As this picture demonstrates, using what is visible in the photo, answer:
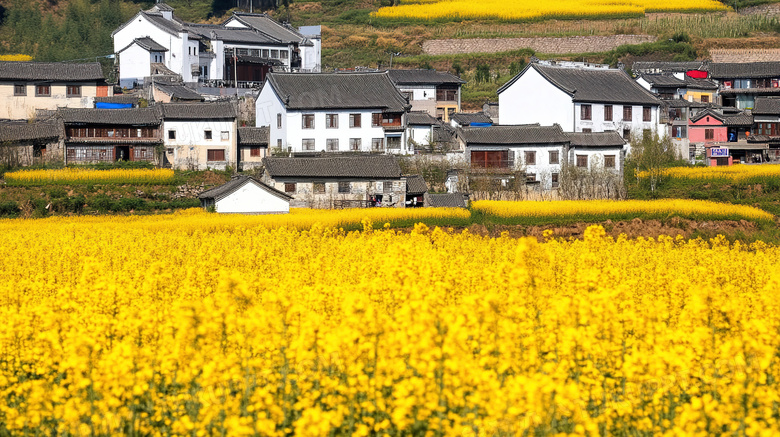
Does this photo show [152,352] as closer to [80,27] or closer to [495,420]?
[495,420]

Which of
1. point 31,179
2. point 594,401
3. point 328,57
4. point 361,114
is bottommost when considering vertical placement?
point 594,401

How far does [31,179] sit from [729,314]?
39228mm

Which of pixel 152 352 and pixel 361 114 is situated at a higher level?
pixel 361 114

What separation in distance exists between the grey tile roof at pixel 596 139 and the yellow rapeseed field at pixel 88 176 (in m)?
23.2

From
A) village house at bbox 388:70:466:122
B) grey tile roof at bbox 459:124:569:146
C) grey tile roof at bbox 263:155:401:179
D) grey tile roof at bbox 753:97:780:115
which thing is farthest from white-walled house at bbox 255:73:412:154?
grey tile roof at bbox 753:97:780:115

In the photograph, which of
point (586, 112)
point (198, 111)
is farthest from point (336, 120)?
point (586, 112)

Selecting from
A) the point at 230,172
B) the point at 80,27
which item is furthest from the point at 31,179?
the point at 80,27

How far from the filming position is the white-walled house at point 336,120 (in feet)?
177

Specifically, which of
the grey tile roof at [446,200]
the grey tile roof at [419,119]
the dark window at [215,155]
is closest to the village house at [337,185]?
the grey tile roof at [446,200]

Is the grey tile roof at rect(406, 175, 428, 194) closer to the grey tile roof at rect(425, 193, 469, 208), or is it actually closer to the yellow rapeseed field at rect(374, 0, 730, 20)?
the grey tile roof at rect(425, 193, 469, 208)

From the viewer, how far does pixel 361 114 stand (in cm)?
5434

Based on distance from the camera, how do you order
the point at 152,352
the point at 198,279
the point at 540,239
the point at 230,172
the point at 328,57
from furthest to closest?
the point at 328,57
the point at 230,172
the point at 540,239
the point at 198,279
the point at 152,352

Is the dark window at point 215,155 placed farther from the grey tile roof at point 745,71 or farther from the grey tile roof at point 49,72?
the grey tile roof at point 745,71

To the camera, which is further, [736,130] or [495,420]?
[736,130]
